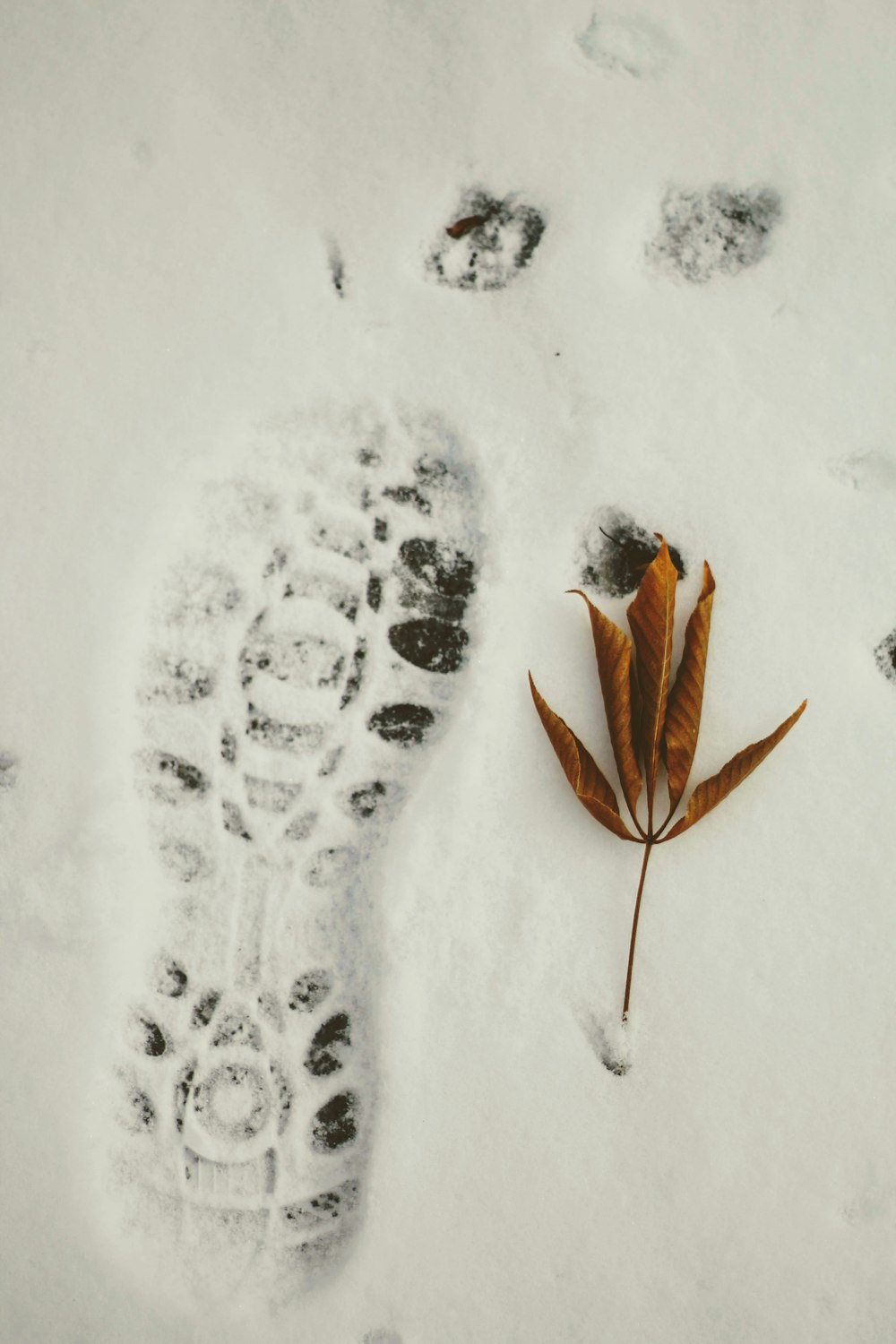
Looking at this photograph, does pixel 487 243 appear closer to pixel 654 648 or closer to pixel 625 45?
pixel 625 45

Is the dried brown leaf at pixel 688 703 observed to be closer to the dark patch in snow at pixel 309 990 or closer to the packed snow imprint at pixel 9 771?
the dark patch in snow at pixel 309 990

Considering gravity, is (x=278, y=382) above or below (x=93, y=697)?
above

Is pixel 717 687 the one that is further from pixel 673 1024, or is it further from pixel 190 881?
pixel 190 881

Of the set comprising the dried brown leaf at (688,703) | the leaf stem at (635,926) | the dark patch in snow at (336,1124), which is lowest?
the dark patch in snow at (336,1124)

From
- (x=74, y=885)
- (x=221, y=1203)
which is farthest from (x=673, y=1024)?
(x=74, y=885)

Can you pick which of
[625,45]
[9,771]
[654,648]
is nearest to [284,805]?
[9,771]

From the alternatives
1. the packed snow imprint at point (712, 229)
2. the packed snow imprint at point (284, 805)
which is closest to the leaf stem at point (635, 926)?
the packed snow imprint at point (284, 805)

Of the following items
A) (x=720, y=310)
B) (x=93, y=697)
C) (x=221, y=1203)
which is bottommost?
(x=221, y=1203)
